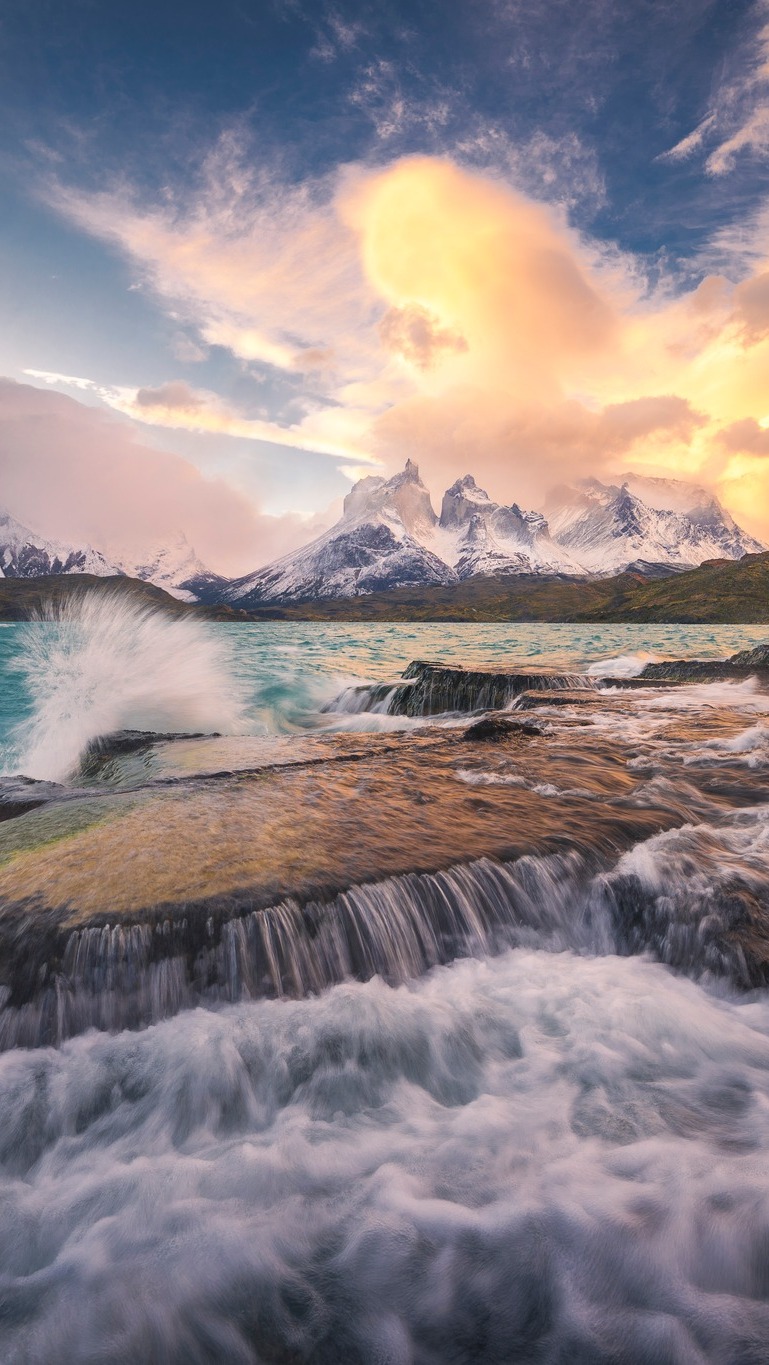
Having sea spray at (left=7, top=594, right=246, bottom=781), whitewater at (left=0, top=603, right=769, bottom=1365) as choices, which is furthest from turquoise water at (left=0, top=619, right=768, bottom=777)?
whitewater at (left=0, top=603, right=769, bottom=1365)

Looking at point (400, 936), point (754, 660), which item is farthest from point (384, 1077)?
point (754, 660)

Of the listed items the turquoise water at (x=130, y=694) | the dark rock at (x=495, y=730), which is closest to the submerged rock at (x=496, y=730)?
the dark rock at (x=495, y=730)

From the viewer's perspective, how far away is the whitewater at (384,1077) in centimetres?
294

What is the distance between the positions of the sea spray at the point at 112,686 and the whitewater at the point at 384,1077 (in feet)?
23.8

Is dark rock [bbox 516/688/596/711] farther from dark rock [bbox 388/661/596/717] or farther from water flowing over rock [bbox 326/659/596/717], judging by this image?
water flowing over rock [bbox 326/659/596/717]

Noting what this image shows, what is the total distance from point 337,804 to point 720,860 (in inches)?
192

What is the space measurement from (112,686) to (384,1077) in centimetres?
1630

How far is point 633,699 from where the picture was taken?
752 inches

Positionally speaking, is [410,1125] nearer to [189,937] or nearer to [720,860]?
[189,937]

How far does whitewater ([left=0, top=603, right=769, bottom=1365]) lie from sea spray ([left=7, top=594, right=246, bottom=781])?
285 inches

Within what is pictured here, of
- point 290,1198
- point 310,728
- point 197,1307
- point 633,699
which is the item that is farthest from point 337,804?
point 633,699

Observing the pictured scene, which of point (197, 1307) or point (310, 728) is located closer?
point (197, 1307)

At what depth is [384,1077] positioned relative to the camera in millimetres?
4449

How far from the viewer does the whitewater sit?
2941 millimetres
